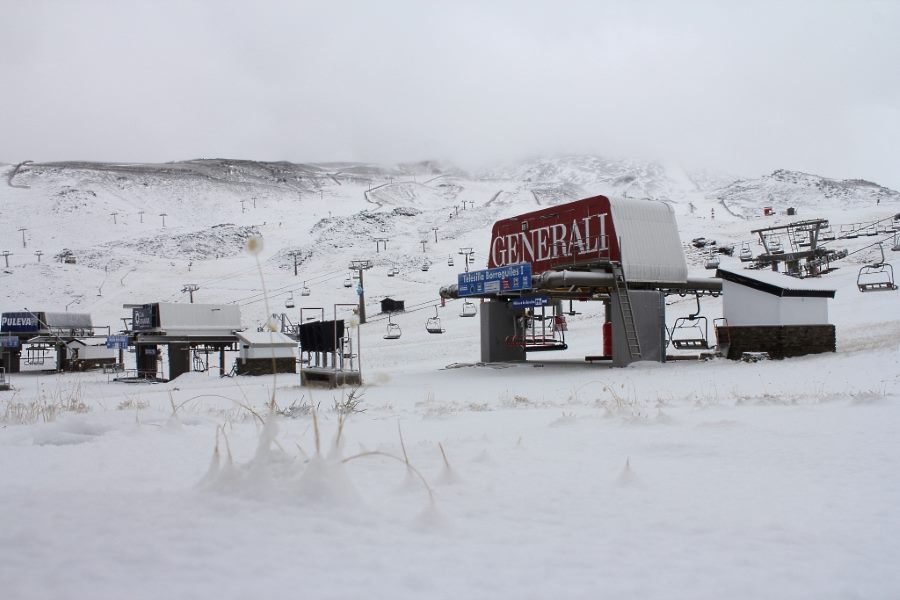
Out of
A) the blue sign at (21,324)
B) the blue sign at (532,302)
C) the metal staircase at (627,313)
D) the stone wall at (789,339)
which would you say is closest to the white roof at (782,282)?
the stone wall at (789,339)

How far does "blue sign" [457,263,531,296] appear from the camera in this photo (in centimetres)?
2295

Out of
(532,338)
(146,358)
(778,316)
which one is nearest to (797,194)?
(532,338)

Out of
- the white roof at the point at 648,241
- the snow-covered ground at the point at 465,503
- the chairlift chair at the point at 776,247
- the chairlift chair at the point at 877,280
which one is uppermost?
the chairlift chair at the point at 776,247

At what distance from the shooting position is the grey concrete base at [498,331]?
27.9 metres

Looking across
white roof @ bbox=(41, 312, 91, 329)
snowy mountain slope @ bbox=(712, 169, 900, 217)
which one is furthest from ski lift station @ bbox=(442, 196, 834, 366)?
snowy mountain slope @ bbox=(712, 169, 900, 217)

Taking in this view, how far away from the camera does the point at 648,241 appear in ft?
80.8

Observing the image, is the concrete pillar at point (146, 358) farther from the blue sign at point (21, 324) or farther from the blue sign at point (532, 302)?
the blue sign at point (532, 302)

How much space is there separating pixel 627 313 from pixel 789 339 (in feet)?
16.2

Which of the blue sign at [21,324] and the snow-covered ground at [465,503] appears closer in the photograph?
the snow-covered ground at [465,503]

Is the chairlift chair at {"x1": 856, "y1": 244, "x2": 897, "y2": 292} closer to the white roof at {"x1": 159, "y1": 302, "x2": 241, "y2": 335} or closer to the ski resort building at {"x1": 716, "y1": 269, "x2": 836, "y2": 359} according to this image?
the ski resort building at {"x1": 716, "y1": 269, "x2": 836, "y2": 359}

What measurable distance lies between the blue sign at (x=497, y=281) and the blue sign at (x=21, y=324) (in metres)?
34.1

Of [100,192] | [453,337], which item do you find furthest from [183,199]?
[453,337]

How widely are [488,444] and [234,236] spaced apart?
110m

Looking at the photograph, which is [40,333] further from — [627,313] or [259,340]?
[627,313]
